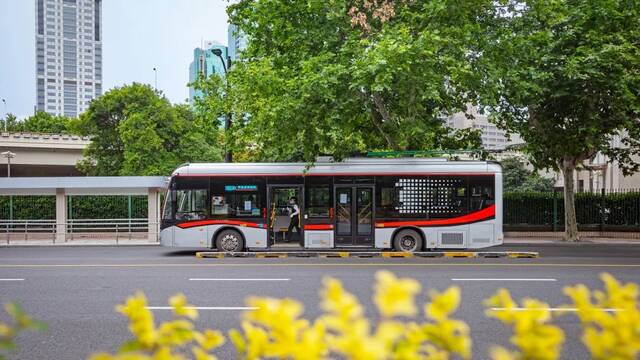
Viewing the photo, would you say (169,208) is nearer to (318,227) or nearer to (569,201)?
(318,227)

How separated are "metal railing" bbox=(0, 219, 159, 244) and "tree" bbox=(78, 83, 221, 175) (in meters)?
9.48

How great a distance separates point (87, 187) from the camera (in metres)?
24.2

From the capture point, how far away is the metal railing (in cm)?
2514

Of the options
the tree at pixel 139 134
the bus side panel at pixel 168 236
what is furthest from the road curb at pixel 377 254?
the tree at pixel 139 134

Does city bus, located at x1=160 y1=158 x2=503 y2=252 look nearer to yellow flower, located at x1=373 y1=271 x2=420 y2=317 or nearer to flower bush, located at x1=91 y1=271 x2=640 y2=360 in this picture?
flower bush, located at x1=91 y1=271 x2=640 y2=360

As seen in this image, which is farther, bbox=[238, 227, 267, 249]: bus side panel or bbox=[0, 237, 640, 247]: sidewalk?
bbox=[0, 237, 640, 247]: sidewalk

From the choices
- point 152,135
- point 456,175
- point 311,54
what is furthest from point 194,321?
point 152,135

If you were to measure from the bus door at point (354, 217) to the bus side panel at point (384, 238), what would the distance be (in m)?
0.19

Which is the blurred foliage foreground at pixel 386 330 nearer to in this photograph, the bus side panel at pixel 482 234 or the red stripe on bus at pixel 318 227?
the red stripe on bus at pixel 318 227

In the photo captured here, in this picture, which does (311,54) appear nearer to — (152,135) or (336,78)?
(336,78)

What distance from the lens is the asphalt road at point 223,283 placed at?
299 inches

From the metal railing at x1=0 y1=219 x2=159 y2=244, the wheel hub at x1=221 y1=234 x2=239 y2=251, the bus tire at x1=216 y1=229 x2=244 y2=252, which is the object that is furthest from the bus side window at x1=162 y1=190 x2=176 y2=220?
the metal railing at x1=0 y1=219 x2=159 y2=244

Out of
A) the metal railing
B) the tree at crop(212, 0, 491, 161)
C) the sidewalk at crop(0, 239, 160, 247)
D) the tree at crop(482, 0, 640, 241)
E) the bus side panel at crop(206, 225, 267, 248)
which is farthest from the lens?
the metal railing

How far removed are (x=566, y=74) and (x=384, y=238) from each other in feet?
25.6
